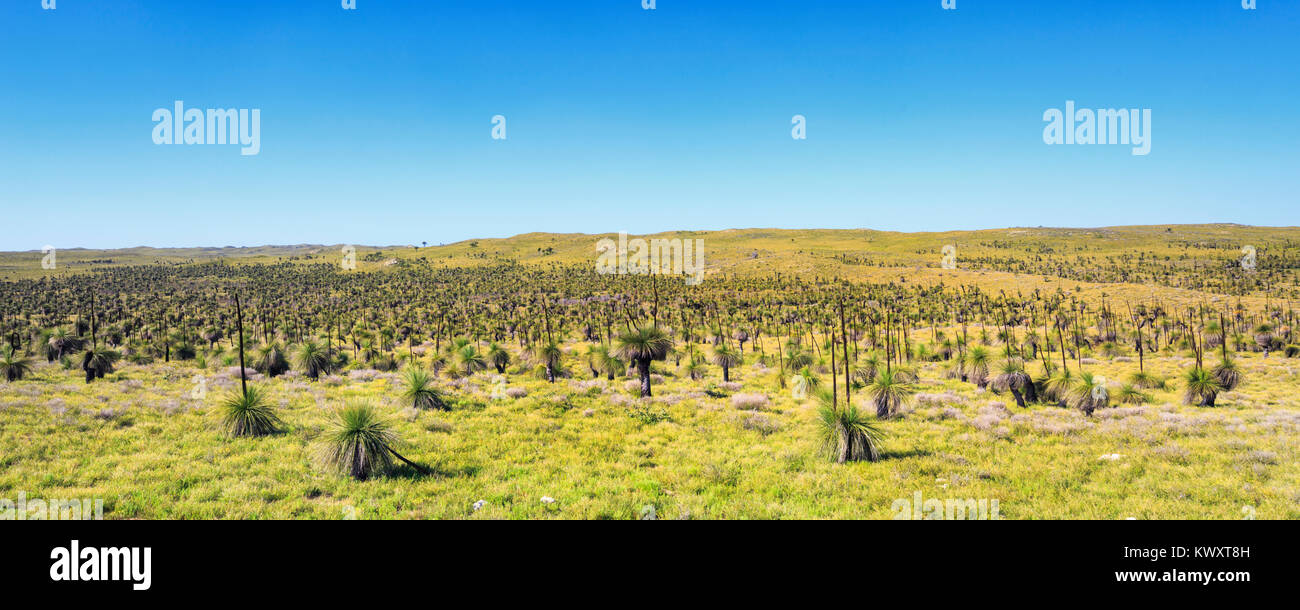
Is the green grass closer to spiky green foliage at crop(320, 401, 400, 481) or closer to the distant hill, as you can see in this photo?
spiky green foliage at crop(320, 401, 400, 481)

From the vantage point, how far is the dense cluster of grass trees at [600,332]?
21797mm

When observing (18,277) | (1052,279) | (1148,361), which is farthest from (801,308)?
(18,277)

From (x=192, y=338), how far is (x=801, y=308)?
6992 centimetres

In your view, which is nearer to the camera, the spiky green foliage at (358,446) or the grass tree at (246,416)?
the spiky green foliage at (358,446)

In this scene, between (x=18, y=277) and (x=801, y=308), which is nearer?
(x=801, y=308)

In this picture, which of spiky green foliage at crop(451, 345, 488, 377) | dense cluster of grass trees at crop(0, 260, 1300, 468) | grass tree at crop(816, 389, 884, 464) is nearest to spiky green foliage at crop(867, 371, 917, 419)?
dense cluster of grass trees at crop(0, 260, 1300, 468)

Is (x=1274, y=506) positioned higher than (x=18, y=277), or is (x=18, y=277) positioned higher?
(x=18, y=277)

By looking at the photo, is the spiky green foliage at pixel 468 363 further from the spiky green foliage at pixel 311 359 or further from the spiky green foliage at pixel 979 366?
the spiky green foliage at pixel 979 366

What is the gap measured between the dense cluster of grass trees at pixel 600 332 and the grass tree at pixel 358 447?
0.14 ft

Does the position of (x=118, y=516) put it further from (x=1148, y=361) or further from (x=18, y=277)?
(x=18, y=277)

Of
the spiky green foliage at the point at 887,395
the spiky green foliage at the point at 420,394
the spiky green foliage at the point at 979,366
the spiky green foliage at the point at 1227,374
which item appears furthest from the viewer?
the spiky green foliage at the point at 979,366

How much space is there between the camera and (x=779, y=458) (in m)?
14.6

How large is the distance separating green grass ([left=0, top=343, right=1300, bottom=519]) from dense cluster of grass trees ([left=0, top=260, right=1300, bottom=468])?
1359mm

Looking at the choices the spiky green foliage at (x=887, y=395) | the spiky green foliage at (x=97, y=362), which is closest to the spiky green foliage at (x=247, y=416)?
the spiky green foliage at (x=97, y=362)
